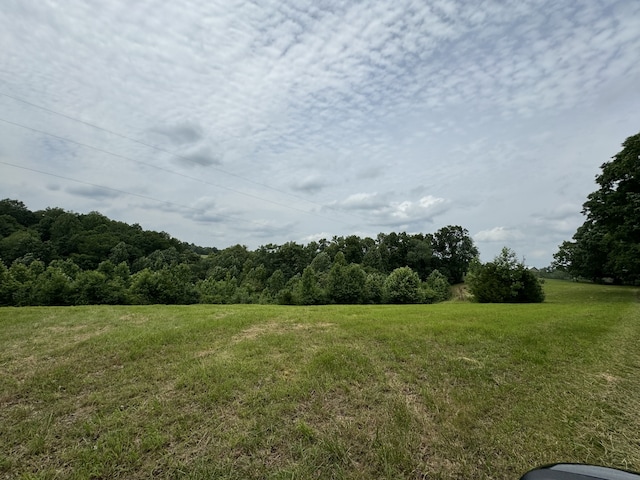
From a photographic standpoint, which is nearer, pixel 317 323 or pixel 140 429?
pixel 140 429

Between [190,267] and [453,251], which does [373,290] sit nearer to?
[190,267]

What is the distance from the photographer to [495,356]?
24.3 ft

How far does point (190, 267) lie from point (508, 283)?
45.2m

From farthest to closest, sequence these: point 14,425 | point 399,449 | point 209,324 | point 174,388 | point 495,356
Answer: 1. point 209,324
2. point 495,356
3. point 174,388
4. point 14,425
5. point 399,449

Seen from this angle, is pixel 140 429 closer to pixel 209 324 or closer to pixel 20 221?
pixel 209 324

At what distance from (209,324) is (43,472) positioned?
6525mm

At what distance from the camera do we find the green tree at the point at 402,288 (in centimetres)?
3947

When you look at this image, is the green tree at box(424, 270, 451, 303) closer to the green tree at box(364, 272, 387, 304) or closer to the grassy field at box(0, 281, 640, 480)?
the green tree at box(364, 272, 387, 304)

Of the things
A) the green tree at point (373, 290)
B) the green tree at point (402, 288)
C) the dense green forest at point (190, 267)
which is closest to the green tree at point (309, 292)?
the dense green forest at point (190, 267)

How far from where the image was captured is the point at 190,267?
4919 cm

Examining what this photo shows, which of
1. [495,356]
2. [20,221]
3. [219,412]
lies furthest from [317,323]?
[20,221]

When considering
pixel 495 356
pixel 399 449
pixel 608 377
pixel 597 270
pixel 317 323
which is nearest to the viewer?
pixel 399 449

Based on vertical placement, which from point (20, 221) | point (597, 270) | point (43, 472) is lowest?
point (43, 472)

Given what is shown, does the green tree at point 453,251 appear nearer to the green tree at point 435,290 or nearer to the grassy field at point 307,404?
the green tree at point 435,290
